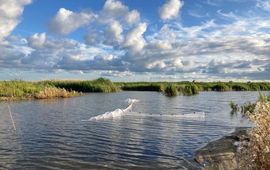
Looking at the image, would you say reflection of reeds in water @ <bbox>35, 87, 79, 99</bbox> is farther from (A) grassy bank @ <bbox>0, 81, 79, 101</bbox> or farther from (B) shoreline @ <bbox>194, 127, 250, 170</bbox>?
(B) shoreline @ <bbox>194, 127, 250, 170</bbox>

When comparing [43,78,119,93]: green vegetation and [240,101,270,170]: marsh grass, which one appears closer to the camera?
[240,101,270,170]: marsh grass

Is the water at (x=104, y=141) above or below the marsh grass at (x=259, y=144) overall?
below

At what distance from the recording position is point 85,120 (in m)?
27.8

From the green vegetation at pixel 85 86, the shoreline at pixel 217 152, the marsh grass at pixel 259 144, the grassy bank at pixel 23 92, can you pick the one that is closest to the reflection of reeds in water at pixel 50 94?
the grassy bank at pixel 23 92

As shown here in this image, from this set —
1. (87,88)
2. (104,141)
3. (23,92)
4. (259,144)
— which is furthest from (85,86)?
(259,144)

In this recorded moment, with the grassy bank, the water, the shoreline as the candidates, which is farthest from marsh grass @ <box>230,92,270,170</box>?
the grassy bank

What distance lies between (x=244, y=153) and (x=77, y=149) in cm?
1043

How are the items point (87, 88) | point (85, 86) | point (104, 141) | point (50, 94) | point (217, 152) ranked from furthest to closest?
point (85, 86) → point (87, 88) → point (50, 94) → point (104, 141) → point (217, 152)

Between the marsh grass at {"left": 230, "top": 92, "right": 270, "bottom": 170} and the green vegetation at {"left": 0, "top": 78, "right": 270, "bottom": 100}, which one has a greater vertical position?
the green vegetation at {"left": 0, "top": 78, "right": 270, "bottom": 100}

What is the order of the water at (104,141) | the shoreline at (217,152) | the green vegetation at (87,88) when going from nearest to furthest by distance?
the water at (104,141) → the shoreline at (217,152) → the green vegetation at (87,88)

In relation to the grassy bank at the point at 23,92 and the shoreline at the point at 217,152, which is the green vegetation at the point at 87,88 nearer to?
the grassy bank at the point at 23,92

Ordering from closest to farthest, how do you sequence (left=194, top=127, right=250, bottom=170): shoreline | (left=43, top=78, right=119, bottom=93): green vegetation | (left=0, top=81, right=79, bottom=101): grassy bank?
(left=194, top=127, right=250, bottom=170): shoreline, (left=0, top=81, right=79, bottom=101): grassy bank, (left=43, top=78, right=119, bottom=93): green vegetation

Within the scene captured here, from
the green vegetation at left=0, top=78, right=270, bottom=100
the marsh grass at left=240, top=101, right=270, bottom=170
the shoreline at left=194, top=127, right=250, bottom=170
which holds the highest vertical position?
the green vegetation at left=0, top=78, right=270, bottom=100

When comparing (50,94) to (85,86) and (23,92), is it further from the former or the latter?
(85,86)
